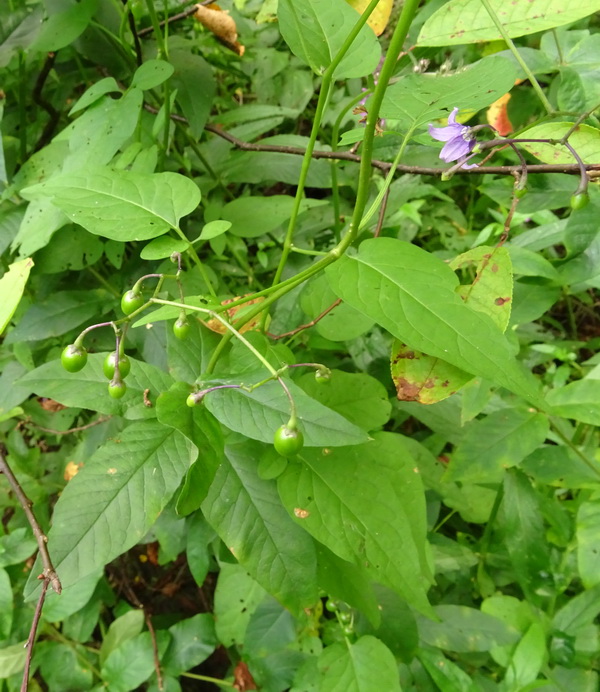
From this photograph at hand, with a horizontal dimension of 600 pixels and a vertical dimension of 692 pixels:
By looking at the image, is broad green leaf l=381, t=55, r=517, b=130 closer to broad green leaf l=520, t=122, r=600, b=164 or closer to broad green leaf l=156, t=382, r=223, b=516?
broad green leaf l=520, t=122, r=600, b=164

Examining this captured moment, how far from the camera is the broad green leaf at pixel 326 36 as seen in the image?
63cm

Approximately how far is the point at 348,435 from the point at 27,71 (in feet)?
3.79

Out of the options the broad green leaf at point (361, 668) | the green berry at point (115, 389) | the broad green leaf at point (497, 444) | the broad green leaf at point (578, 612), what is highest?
the green berry at point (115, 389)

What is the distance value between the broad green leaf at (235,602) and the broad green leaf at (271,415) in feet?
2.41

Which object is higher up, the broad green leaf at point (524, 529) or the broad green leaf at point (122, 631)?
the broad green leaf at point (524, 529)

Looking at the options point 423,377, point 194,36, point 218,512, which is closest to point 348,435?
point 423,377


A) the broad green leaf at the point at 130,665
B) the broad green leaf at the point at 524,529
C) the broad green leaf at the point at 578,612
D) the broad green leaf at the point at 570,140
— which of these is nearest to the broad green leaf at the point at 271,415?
the broad green leaf at the point at 570,140

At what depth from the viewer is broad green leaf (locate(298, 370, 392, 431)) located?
770 millimetres

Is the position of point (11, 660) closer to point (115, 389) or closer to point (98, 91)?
point (115, 389)

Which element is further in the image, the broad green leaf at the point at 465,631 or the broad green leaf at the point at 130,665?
the broad green leaf at the point at 130,665

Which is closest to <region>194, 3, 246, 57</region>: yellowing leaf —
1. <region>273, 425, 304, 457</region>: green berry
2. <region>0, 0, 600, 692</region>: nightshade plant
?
<region>0, 0, 600, 692</region>: nightshade plant

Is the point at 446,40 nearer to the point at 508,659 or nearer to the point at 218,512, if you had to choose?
the point at 218,512

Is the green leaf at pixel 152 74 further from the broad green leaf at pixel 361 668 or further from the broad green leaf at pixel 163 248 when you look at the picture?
the broad green leaf at pixel 361 668

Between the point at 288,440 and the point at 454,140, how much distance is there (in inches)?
17.2
